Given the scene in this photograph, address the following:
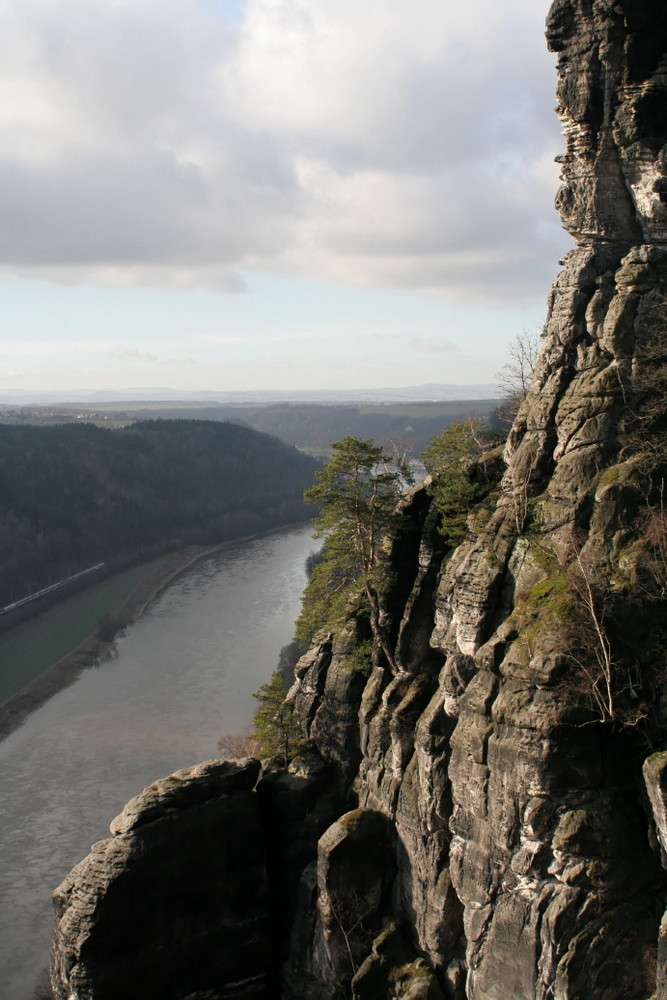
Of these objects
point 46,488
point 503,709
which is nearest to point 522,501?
point 503,709

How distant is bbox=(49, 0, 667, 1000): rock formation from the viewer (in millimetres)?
15438

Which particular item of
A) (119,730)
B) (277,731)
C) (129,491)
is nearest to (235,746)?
(119,730)

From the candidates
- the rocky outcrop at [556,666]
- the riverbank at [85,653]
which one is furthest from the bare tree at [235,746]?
the rocky outcrop at [556,666]

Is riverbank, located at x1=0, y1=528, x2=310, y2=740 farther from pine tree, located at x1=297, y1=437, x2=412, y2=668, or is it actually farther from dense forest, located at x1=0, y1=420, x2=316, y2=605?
pine tree, located at x1=297, y1=437, x2=412, y2=668

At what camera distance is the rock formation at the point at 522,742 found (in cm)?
1544

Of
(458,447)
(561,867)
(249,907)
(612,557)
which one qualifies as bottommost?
(249,907)

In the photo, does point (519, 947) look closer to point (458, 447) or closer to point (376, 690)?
point (376, 690)

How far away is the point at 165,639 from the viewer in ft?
217

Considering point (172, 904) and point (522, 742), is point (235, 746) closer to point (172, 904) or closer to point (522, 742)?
point (172, 904)

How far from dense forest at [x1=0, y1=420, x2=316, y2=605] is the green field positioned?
653 centimetres

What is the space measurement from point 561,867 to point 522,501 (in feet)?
24.3

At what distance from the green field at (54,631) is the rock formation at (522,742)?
37.9m

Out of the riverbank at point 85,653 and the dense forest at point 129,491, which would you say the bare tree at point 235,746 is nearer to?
the riverbank at point 85,653

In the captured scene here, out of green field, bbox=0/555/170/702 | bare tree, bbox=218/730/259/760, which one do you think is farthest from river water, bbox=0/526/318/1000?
green field, bbox=0/555/170/702
